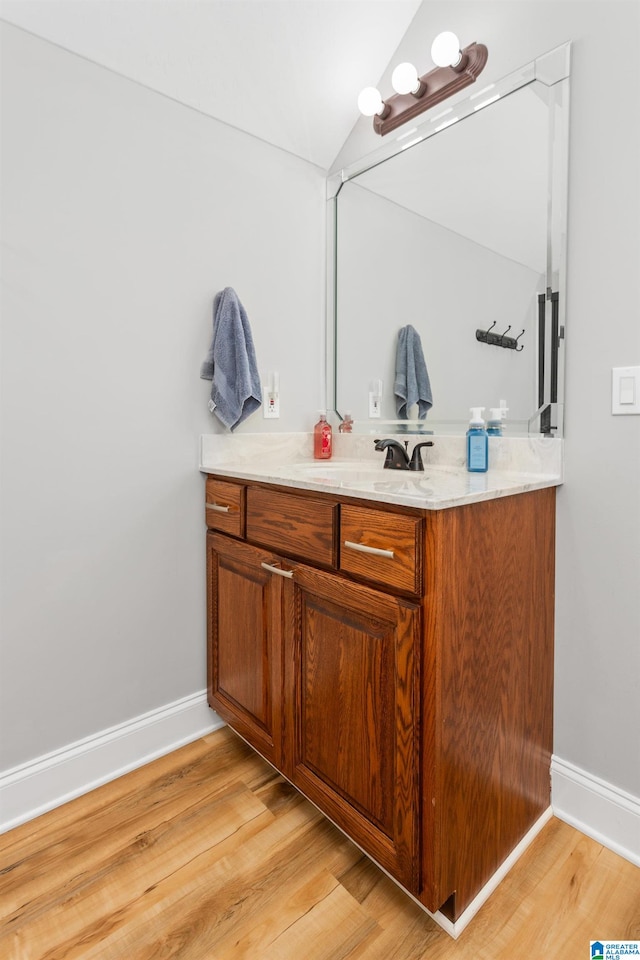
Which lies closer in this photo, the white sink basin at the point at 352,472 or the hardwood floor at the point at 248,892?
the hardwood floor at the point at 248,892

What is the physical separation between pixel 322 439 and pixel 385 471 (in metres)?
0.37

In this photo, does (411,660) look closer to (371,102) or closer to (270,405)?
(270,405)

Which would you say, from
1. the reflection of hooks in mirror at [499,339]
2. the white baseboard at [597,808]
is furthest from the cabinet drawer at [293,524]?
the white baseboard at [597,808]

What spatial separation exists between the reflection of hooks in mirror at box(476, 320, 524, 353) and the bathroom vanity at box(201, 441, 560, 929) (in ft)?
1.35

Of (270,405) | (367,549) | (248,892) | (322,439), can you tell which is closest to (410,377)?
(322,439)

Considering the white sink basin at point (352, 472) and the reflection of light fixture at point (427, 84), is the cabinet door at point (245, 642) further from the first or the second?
the reflection of light fixture at point (427, 84)

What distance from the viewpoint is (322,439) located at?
202cm

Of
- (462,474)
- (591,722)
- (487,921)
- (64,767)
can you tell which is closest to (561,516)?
(462,474)

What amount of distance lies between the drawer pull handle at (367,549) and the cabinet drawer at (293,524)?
6 cm

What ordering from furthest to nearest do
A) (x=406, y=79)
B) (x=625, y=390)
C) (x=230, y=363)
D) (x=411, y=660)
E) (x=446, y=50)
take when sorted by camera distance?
(x=230, y=363)
(x=406, y=79)
(x=446, y=50)
(x=625, y=390)
(x=411, y=660)

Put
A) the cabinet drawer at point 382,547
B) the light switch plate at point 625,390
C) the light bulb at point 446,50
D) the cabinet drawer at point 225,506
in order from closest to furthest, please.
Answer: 1. the cabinet drawer at point 382,547
2. the light switch plate at point 625,390
3. the light bulb at point 446,50
4. the cabinet drawer at point 225,506

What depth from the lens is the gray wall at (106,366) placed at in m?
1.40

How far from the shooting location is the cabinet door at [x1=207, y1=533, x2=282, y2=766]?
1470 millimetres

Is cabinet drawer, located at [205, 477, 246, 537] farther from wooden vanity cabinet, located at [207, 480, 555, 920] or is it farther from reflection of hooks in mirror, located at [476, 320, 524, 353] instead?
reflection of hooks in mirror, located at [476, 320, 524, 353]
